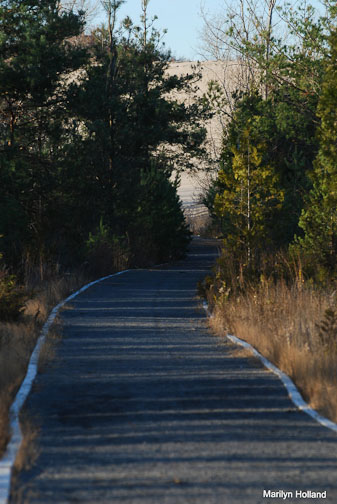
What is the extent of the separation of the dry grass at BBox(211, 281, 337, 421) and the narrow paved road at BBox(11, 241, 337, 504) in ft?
1.23

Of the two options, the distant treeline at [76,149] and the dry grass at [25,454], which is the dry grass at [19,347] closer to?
the dry grass at [25,454]

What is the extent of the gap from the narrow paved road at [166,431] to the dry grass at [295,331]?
1.23 ft

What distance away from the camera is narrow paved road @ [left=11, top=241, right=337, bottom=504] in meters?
5.22

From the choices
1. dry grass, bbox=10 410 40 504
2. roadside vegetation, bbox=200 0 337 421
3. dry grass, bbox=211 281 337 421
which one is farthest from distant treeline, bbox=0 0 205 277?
dry grass, bbox=10 410 40 504

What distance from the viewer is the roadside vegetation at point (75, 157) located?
89.1 feet

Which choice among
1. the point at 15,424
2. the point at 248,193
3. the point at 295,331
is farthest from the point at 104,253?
the point at 15,424

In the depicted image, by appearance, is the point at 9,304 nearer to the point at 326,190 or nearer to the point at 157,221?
the point at 326,190

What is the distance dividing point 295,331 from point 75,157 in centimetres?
2213

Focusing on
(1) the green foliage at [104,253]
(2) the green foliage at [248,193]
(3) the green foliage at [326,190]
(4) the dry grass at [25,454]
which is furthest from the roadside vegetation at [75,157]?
(4) the dry grass at [25,454]

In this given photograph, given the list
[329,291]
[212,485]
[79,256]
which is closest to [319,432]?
[212,485]

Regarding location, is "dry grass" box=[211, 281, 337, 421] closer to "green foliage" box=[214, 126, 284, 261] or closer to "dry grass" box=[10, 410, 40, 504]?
"green foliage" box=[214, 126, 284, 261]

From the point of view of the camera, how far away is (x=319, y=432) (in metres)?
6.76

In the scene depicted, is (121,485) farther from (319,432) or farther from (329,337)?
(329,337)

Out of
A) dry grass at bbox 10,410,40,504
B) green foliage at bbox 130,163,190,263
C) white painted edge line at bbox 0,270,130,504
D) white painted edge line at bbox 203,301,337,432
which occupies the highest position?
green foliage at bbox 130,163,190,263
